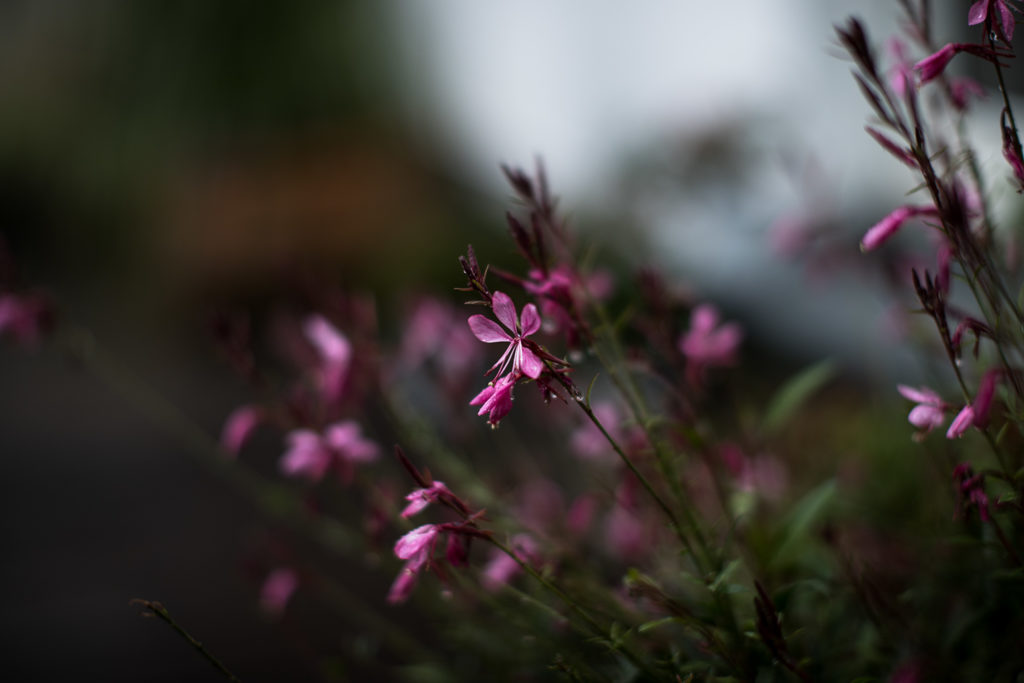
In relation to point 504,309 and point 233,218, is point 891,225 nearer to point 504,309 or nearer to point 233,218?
point 504,309

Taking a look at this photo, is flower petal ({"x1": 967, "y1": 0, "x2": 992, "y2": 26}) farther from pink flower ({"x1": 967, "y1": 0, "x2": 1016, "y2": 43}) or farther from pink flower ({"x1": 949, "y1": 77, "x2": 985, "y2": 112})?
pink flower ({"x1": 949, "y1": 77, "x2": 985, "y2": 112})

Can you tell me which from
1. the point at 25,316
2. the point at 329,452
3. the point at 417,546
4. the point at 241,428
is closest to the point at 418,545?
the point at 417,546

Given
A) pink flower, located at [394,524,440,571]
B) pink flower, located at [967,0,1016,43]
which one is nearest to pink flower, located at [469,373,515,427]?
pink flower, located at [394,524,440,571]

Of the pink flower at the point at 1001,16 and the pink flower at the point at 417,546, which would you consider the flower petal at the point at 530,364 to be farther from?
the pink flower at the point at 1001,16

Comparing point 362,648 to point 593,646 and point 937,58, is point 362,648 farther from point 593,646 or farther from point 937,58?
point 937,58

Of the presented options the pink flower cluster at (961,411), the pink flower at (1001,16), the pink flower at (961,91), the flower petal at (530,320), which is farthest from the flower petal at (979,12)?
the flower petal at (530,320)

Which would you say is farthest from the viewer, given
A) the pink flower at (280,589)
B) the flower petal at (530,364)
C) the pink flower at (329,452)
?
the pink flower at (280,589)
